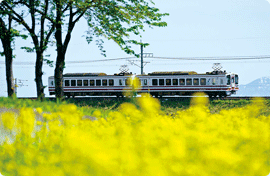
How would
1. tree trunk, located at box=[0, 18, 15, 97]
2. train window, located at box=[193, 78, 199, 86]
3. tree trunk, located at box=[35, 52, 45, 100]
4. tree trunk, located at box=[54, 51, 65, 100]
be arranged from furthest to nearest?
train window, located at box=[193, 78, 199, 86] → tree trunk, located at box=[0, 18, 15, 97] → tree trunk, located at box=[35, 52, 45, 100] → tree trunk, located at box=[54, 51, 65, 100]

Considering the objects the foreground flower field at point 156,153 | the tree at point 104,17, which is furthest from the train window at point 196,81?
the foreground flower field at point 156,153

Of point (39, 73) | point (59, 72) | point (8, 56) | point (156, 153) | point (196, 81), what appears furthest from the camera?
point (196, 81)

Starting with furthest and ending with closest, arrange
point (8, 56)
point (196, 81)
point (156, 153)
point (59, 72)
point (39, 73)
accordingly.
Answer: point (196, 81), point (8, 56), point (39, 73), point (59, 72), point (156, 153)

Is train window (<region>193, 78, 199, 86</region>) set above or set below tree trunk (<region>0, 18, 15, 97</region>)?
below

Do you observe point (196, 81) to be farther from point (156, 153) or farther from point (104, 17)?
point (156, 153)

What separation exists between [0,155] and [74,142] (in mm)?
2442

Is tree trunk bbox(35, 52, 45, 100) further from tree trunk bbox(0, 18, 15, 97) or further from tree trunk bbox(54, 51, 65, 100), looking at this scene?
tree trunk bbox(0, 18, 15, 97)

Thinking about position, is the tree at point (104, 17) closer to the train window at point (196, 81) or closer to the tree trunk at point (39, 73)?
the tree trunk at point (39, 73)

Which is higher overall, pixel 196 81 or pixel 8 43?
pixel 8 43

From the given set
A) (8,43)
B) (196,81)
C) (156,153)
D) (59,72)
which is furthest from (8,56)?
(196,81)

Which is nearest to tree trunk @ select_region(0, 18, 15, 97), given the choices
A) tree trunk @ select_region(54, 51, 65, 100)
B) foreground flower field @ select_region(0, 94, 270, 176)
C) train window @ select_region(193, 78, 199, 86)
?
tree trunk @ select_region(54, 51, 65, 100)

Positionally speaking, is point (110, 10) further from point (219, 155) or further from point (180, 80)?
point (180, 80)

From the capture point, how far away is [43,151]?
2.95m

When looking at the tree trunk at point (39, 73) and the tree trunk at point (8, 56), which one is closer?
the tree trunk at point (39, 73)
